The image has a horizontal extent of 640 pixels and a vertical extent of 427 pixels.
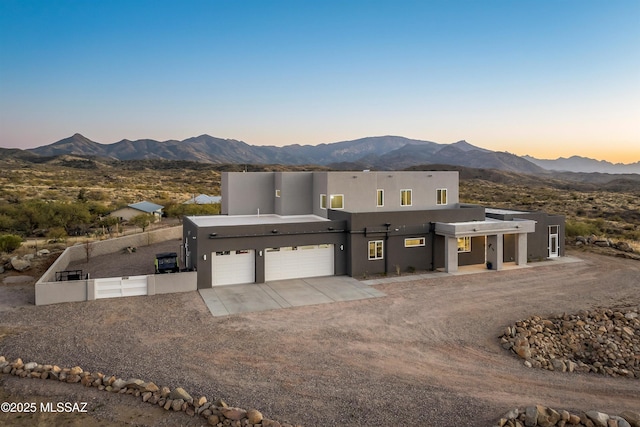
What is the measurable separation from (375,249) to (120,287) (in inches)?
487

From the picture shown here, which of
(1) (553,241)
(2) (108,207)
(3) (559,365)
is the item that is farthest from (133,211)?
(3) (559,365)

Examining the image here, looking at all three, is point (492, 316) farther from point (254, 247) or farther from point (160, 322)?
point (160, 322)

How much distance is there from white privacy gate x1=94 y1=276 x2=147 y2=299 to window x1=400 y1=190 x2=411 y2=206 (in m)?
15.4

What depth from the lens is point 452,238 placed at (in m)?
22.7

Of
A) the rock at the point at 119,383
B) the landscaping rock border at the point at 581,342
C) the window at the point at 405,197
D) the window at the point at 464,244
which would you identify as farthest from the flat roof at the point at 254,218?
the rock at the point at 119,383

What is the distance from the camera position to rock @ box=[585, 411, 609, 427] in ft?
28.1

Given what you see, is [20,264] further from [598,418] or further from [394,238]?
[598,418]

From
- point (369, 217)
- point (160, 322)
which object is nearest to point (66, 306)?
point (160, 322)

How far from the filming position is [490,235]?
23781mm

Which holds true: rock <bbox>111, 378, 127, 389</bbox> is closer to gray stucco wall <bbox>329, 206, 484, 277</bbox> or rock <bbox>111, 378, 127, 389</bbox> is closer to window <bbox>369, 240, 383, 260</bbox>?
gray stucco wall <bbox>329, 206, 484, 277</bbox>

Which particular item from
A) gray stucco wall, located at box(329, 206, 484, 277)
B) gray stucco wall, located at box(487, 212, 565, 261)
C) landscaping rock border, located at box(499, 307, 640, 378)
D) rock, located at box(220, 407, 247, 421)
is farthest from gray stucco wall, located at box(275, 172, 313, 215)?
rock, located at box(220, 407, 247, 421)

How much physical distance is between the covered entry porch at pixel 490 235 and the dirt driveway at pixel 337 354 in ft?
13.0

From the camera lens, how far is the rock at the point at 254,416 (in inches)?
328

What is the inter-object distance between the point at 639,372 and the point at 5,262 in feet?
96.8
